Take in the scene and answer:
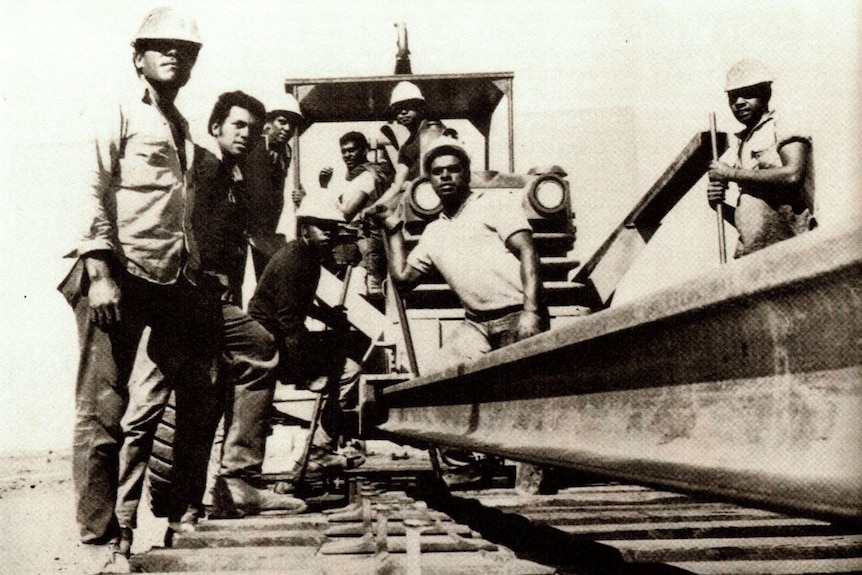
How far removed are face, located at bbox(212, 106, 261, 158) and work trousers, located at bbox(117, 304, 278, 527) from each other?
3.55 ft

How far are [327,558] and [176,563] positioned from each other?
49 centimetres

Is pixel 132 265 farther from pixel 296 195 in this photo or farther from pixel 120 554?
pixel 296 195

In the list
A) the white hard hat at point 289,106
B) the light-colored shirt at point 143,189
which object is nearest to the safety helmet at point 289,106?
the white hard hat at point 289,106

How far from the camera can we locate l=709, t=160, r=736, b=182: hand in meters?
4.62

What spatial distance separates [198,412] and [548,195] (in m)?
3.75

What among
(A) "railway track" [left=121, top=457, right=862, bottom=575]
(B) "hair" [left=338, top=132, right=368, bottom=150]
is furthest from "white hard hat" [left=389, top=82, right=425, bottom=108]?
(A) "railway track" [left=121, top=457, right=862, bottom=575]

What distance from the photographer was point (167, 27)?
3822mm

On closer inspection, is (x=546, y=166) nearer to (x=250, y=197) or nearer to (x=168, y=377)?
(x=250, y=197)

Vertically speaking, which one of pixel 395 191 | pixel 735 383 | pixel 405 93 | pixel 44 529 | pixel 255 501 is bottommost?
pixel 44 529

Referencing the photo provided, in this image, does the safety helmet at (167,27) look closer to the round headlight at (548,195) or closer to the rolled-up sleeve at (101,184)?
the rolled-up sleeve at (101,184)

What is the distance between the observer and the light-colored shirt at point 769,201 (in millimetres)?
4293

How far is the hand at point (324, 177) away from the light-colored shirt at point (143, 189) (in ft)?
15.6

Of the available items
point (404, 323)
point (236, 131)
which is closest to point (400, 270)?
point (404, 323)

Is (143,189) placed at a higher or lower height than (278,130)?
lower
